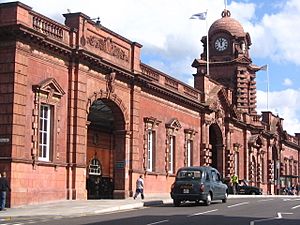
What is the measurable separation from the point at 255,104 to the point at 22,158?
159 feet

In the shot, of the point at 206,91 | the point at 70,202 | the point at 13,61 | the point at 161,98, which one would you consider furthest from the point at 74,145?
the point at 206,91

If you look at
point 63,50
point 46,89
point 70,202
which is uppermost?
point 63,50

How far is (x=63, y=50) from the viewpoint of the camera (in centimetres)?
2928

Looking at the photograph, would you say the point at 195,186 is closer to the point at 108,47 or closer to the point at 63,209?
the point at 63,209

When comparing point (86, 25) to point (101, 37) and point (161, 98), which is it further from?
point (161, 98)

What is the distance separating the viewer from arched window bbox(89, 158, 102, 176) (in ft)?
136

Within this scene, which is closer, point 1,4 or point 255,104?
point 1,4

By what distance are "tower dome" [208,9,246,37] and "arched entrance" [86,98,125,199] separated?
28181 mm

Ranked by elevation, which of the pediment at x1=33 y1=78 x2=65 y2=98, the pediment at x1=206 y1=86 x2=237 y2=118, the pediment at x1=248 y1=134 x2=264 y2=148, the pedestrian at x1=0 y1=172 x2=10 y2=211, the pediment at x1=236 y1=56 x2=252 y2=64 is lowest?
the pedestrian at x1=0 y1=172 x2=10 y2=211

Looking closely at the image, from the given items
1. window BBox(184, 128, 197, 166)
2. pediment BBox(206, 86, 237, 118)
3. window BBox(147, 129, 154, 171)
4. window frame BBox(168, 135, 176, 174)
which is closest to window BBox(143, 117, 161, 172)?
window BBox(147, 129, 154, 171)

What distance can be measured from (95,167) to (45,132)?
14139 millimetres

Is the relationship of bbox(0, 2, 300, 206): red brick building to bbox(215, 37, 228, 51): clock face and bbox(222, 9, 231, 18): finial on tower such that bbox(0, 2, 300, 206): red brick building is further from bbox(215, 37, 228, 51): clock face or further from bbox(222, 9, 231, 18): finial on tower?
bbox(222, 9, 231, 18): finial on tower

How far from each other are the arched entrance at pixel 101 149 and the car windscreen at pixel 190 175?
A: 20.0ft

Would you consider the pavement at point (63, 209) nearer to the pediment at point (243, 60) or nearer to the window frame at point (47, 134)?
the window frame at point (47, 134)
